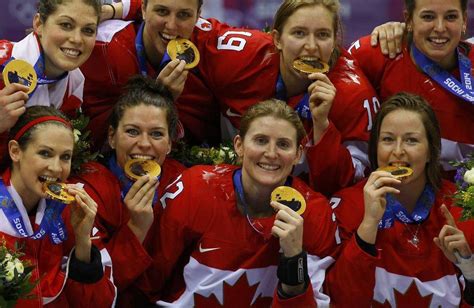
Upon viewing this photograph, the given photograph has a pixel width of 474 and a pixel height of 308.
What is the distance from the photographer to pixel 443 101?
5.01m

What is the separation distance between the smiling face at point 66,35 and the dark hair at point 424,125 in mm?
1286

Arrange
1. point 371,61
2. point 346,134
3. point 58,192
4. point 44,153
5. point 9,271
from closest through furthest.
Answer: point 9,271 → point 58,192 → point 44,153 → point 346,134 → point 371,61

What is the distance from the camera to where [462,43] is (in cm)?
514

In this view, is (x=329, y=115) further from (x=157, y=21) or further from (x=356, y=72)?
(x=157, y=21)

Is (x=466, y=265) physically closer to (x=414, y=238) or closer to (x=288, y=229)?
(x=414, y=238)

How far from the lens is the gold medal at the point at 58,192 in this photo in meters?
4.09

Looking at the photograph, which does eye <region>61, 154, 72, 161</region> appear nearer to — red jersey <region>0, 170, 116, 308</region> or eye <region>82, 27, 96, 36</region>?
red jersey <region>0, 170, 116, 308</region>

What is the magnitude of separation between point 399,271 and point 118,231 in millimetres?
1170

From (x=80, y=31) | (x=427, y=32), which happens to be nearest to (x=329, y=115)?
(x=427, y=32)

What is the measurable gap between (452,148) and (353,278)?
39.9 inches

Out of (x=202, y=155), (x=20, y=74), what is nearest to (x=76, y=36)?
(x=20, y=74)

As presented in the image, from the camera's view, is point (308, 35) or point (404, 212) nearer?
→ point (404, 212)

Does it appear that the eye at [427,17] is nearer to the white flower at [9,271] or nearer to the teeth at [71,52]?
the teeth at [71,52]

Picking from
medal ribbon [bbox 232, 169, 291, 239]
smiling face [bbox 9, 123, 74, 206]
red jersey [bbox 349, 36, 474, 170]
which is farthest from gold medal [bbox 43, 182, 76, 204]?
red jersey [bbox 349, 36, 474, 170]
